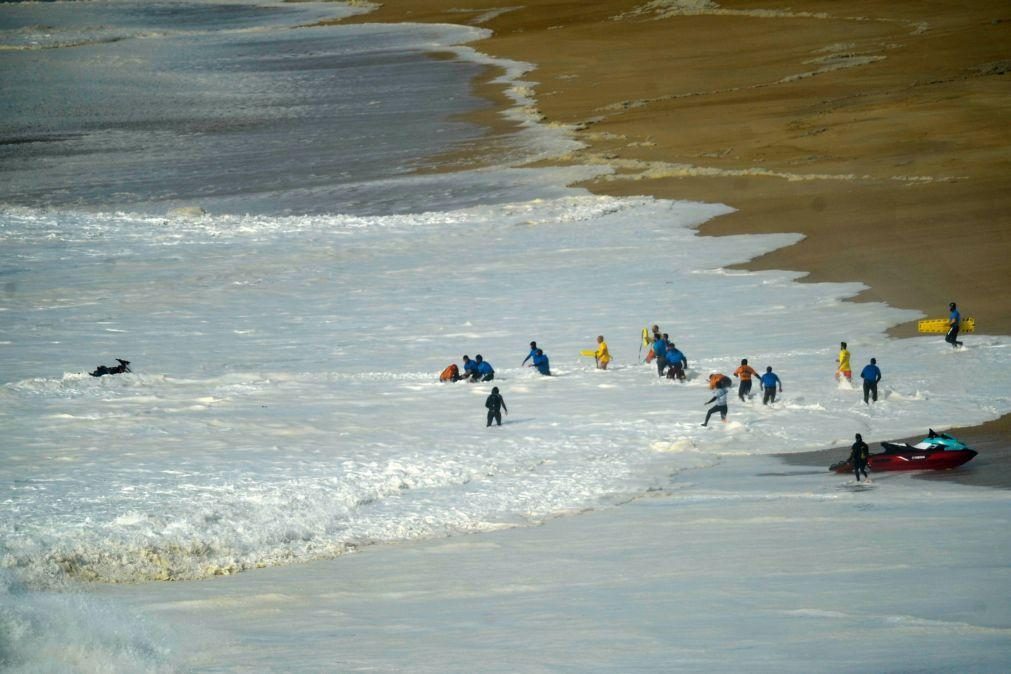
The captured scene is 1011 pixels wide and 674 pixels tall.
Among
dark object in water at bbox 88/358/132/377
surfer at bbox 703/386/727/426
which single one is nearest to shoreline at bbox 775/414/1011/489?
surfer at bbox 703/386/727/426

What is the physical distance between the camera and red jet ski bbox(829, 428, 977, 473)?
1925cm

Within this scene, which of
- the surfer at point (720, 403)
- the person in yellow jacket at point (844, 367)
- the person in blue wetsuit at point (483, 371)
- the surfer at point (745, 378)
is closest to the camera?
the surfer at point (720, 403)

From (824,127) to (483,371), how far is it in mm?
28927

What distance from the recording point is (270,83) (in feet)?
257

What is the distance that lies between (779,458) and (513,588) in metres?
7.32

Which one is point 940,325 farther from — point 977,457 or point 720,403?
point 977,457

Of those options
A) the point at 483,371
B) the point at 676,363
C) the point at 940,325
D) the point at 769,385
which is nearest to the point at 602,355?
the point at 676,363

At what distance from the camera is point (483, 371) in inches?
1032

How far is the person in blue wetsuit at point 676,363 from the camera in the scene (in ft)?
84.2

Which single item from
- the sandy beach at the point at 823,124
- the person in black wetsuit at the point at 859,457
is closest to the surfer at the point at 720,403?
the person in black wetsuit at the point at 859,457

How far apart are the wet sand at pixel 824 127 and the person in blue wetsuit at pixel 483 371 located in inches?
293

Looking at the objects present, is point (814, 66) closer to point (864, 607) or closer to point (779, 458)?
point (779, 458)

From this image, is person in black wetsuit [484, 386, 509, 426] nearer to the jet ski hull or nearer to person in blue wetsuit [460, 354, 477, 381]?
person in blue wetsuit [460, 354, 477, 381]

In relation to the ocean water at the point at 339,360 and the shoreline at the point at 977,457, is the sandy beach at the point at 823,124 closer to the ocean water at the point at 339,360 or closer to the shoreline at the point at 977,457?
the ocean water at the point at 339,360
